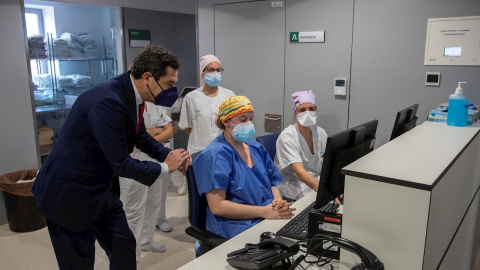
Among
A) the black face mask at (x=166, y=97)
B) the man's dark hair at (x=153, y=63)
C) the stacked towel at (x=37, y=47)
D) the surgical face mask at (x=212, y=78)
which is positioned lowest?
the black face mask at (x=166, y=97)

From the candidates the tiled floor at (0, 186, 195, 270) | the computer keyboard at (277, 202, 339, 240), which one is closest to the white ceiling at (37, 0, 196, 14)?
the tiled floor at (0, 186, 195, 270)

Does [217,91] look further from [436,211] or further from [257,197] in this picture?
[436,211]

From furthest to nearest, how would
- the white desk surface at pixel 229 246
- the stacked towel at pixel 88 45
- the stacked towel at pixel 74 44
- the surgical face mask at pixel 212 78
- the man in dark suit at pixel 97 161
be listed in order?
the stacked towel at pixel 88 45
the stacked towel at pixel 74 44
the surgical face mask at pixel 212 78
the man in dark suit at pixel 97 161
the white desk surface at pixel 229 246

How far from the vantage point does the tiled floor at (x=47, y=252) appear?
286cm

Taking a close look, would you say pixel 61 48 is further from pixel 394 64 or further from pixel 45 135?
pixel 394 64

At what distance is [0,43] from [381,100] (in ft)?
10.8

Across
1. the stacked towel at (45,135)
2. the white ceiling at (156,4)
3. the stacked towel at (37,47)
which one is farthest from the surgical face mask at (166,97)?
the stacked towel at (45,135)

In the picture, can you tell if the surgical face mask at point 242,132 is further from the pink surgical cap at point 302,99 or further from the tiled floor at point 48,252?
the tiled floor at point 48,252

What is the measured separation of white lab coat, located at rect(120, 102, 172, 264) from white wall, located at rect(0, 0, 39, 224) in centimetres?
149

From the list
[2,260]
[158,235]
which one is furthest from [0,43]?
[158,235]

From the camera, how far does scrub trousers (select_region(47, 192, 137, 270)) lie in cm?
187

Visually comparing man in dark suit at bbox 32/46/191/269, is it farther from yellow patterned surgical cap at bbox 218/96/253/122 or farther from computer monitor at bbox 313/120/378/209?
computer monitor at bbox 313/120/378/209

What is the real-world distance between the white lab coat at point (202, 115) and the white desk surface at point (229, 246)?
1.60 meters

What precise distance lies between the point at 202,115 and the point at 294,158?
1147 mm
